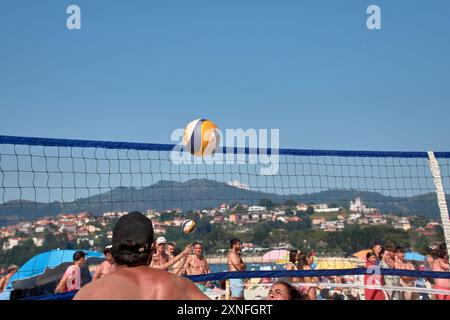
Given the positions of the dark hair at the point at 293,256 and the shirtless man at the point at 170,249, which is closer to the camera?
the dark hair at the point at 293,256

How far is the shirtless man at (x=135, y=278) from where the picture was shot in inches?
79.5

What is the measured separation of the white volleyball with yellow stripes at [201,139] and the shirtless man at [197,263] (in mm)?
1643

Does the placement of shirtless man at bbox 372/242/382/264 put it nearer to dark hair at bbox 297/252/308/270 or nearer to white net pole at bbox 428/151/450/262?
dark hair at bbox 297/252/308/270

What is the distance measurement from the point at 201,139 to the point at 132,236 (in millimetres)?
3587

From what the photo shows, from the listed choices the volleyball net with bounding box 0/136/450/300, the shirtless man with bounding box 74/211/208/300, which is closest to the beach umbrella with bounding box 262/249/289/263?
the volleyball net with bounding box 0/136/450/300

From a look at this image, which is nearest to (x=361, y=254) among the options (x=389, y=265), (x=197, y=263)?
(x=389, y=265)

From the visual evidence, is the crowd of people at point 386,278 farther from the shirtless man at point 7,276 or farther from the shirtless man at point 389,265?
the shirtless man at point 7,276

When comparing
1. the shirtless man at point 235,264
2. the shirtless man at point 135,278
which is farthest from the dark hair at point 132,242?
the shirtless man at point 235,264

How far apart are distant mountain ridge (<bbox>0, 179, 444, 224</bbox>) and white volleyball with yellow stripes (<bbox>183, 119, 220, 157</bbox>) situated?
380 millimetres

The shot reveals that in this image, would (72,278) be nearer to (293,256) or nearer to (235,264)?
(235,264)

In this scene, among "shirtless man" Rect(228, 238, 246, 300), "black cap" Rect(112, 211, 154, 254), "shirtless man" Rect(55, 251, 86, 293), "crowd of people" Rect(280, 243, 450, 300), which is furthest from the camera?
"crowd of people" Rect(280, 243, 450, 300)

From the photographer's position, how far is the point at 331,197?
7598mm

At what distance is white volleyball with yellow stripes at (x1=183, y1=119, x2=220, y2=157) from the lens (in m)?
5.69

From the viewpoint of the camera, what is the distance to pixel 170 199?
5719mm
